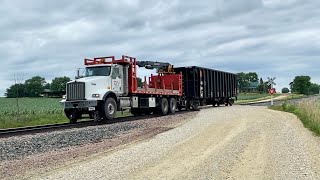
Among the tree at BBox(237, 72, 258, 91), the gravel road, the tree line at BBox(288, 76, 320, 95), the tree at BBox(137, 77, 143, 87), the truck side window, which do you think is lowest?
the gravel road

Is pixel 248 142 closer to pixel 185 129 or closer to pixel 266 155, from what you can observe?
pixel 266 155

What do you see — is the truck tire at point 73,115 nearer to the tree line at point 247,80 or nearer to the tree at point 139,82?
the tree at point 139,82

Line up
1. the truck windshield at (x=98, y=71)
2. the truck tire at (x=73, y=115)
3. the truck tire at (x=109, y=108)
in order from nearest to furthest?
the truck tire at (x=109, y=108)
the truck tire at (x=73, y=115)
the truck windshield at (x=98, y=71)

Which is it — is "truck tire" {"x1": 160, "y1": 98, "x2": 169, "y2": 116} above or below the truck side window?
below

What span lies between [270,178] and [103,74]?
1546 cm

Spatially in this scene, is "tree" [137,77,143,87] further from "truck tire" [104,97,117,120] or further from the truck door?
"truck tire" [104,97,117,120]

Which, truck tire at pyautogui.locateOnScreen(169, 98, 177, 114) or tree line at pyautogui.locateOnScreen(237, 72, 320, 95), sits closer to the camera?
truck tire at pyautogui.locateOnScreen(169, 98, 177, 114)

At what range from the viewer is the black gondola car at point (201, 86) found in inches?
1276

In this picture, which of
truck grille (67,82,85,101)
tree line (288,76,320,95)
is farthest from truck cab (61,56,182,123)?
tree line (288,76,320,95)

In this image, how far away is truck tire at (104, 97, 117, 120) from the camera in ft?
67.5

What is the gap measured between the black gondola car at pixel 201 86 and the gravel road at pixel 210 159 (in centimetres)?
1755

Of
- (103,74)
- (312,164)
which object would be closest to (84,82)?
(103,74)

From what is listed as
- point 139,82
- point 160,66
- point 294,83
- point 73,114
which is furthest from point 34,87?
point 294,83

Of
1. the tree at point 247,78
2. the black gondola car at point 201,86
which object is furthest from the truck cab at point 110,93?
the tree at point 247,78
